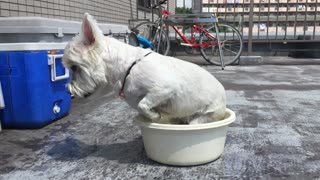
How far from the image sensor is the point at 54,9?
5074 millimetres

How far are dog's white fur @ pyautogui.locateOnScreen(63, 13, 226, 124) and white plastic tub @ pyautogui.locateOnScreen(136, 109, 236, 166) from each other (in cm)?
12

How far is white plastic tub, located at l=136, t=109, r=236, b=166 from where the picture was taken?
2.23 metres

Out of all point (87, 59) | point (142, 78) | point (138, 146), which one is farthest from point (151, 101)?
point (138, 146)

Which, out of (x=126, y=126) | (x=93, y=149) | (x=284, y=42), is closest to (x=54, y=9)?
(x=126, y=126)

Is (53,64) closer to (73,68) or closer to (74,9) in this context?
(73,68)

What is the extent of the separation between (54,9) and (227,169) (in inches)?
144

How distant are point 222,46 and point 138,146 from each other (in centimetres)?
545

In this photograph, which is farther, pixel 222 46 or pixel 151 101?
pixel 222 46

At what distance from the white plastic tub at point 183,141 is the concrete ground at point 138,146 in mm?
63

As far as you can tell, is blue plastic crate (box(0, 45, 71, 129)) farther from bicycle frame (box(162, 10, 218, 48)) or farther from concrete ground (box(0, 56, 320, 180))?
bicycle frame (box(162, 10, 218, 48))

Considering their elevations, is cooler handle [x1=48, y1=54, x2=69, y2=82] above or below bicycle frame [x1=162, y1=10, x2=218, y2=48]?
below

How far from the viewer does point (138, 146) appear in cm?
281

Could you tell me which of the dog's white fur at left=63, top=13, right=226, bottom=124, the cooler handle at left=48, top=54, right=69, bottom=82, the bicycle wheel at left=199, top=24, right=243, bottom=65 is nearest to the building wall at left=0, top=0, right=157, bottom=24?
the cooler handle at left=48, top=54, right=69, bottom=82

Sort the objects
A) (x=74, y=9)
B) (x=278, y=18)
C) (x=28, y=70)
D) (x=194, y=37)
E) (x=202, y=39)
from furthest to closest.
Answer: (x=278, y=18) < (x=194, y=37) < (x=202, y=39) < (x=74, y=9) < (x=28, y=70)
